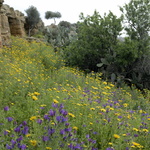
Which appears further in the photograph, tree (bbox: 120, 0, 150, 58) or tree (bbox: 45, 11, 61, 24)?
tree (bbox: 45, 11, 61, 24)

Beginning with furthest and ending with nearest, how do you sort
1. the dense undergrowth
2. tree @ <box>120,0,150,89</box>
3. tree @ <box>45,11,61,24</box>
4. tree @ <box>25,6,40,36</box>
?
tree @ <box>45,11,61,24</box>, tree @ <box>25,6,40,36</box>, tree @ <box>120,0,150,89</box>, the dense undergrowth

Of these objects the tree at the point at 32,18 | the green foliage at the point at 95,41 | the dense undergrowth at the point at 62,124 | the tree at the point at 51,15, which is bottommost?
the dense undergrowth at the point at 62,124

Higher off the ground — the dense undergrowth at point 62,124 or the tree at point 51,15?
the tree at point 51,15

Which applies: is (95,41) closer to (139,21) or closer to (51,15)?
(139,21)

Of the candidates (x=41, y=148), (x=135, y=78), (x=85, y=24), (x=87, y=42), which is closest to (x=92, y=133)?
(x=41, y=148)

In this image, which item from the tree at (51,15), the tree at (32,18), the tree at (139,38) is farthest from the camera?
the tree at (51,15)

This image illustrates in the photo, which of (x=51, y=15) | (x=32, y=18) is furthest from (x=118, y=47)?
(x=51, y=15)

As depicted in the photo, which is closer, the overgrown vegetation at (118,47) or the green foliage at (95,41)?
the overgrown vegetation at (118,47)

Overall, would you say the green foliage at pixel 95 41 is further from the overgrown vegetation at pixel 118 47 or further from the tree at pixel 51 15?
the tree at pixel 51 15

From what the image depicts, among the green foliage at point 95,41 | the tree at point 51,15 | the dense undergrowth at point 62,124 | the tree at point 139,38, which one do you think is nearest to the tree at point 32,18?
the tree at point 51,15

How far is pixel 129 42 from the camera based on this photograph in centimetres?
941

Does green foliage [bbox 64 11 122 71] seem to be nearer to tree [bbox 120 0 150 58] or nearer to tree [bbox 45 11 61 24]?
tree [bbox 120 0 150 58]

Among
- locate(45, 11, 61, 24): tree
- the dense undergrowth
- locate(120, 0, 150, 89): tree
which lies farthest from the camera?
locate(45, 11, 61, 24): tree

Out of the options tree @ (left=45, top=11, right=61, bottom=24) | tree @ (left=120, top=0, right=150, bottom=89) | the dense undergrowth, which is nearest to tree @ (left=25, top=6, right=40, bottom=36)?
tree @ (left=45, top=11, right=61, bottom=24)
